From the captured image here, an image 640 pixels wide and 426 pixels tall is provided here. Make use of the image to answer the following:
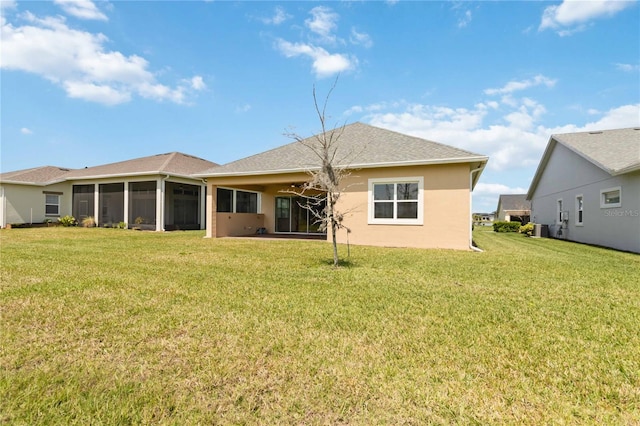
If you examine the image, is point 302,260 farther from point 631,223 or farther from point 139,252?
point 631,223

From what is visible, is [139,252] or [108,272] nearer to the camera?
[108,272]

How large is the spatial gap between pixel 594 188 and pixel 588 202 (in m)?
0.85

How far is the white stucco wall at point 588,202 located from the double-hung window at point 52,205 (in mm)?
31353

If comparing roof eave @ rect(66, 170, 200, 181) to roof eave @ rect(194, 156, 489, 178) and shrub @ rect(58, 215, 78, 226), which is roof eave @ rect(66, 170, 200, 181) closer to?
shrub @ rect(58, 215, 78, 226)

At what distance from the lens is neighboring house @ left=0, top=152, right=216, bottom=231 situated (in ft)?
62.2

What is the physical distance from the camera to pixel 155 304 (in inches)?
174

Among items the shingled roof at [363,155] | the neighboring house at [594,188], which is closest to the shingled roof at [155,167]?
the shingled roof at [363,155]

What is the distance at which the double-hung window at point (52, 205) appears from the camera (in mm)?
21297

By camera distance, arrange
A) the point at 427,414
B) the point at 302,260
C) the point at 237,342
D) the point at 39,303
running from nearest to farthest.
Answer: the point at 427,414, the point at 237,342, the point at 39,303, the point at 302,260

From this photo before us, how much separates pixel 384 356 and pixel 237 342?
148cm

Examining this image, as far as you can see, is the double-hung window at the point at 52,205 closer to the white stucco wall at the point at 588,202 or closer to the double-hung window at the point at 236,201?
the double-hung window at the point at 236,201

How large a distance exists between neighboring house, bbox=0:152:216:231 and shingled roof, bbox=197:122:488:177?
19.6 feet

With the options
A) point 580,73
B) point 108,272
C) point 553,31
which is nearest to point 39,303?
point 108,272

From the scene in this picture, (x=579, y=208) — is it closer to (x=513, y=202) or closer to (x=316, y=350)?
(x=316, y=350)
